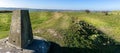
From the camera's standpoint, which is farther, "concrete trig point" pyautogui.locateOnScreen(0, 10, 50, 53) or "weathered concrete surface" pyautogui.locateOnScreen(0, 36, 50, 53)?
"concrete trig point" pyautogui.locateOnScreen(0, 10, 50, 53)

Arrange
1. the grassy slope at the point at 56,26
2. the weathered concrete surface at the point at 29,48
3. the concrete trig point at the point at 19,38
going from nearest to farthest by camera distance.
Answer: the weathered concrete surface at the point at 29,48
the concrete trig point at the point at 19,38
the grassy slope at the point at 56,26

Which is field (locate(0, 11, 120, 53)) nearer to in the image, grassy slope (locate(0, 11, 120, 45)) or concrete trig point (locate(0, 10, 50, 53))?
grassy slope (locate(0, 11, 120, 45))

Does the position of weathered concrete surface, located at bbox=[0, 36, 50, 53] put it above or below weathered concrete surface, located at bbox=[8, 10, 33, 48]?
below

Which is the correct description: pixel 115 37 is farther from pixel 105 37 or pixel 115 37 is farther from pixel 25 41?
pixel 25 41

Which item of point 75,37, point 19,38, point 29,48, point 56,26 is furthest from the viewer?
point 56,26

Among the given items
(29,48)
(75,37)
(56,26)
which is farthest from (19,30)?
(56,26)

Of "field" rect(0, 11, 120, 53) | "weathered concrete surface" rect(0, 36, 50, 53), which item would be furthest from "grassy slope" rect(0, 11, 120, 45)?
"weathered concrete surface" rect(0, 36, 50, 53)

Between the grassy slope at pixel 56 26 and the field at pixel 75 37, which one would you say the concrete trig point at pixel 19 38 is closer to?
the field at pixel 75 37

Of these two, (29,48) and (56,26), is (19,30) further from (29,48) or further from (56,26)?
(56,26)

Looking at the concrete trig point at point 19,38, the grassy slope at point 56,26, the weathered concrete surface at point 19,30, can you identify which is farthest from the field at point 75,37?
the weathered concrete surface at point 19,30

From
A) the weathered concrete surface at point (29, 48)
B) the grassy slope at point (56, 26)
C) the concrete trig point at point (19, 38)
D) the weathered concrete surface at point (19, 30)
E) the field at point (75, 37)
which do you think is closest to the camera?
the weathered concrete surface at point (29, 48)

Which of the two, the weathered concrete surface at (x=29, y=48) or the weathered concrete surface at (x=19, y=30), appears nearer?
the weathered concrete surface at (x=29, y=48)

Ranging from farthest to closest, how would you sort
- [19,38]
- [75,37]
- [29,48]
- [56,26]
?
[56,26] < [75,37] < [29,48] < [19,38]

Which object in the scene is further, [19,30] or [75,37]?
[75,37]
